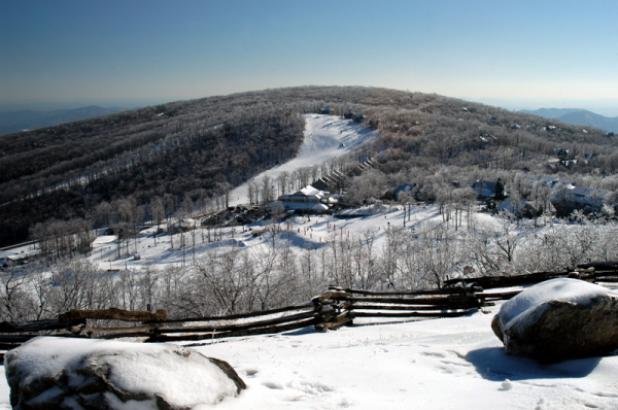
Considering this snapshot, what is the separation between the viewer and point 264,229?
9350 centimetres

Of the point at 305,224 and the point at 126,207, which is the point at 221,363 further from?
the point at 126,207

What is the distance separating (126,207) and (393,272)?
331 ft

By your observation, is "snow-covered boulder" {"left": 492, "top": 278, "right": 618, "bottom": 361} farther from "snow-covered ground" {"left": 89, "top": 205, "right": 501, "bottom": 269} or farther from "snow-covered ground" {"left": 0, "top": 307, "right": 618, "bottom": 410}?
"snow-covered ground" {"left": 89, "top": 205, "right": 501, "bottom": 269}

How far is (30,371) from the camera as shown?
5434 millimetres

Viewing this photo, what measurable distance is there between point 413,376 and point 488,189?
121 meters

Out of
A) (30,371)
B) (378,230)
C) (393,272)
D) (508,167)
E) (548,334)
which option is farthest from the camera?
(508,167)

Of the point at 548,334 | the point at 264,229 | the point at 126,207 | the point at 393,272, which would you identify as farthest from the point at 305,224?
the point at 548,334

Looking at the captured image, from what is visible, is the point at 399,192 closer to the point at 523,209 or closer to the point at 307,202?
the point at 307,202

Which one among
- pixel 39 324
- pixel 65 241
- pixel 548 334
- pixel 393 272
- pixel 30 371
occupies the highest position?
pixel 30 371

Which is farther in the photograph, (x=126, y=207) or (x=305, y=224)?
(x=126, y=207)

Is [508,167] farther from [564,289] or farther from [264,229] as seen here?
[564,289]

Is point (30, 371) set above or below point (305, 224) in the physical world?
above

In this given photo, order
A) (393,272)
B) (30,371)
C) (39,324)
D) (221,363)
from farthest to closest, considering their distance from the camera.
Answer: (393,272) < (39,324) < (221,363) < (30,371)

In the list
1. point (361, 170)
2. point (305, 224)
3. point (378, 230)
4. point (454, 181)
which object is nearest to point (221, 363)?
point (378, 230)
